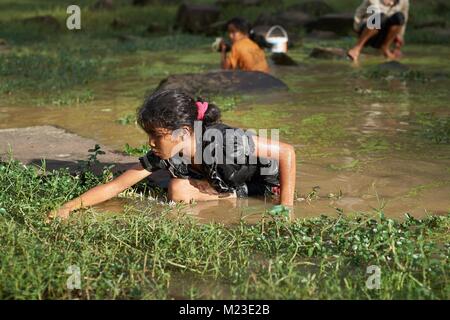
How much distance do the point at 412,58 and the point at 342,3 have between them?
7.34 metres

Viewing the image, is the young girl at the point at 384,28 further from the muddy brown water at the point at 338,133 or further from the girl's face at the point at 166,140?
the girl's face at the point at 166,140

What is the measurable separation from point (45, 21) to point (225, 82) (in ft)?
29.6

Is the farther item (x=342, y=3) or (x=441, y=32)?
(x=342, y=3)

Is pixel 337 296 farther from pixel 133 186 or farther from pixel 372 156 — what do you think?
pixel 372 156

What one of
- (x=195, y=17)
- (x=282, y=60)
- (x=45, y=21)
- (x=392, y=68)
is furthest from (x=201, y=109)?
(x=45, y=21)

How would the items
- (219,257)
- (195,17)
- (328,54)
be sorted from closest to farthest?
1. (219,257)
2. (328,54)
3. (195,17)

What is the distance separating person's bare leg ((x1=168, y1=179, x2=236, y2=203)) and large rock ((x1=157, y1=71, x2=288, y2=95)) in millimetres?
4215

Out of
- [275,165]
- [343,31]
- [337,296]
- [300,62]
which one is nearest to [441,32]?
[343,31]

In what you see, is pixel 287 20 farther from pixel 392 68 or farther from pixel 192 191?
pixel 192 191

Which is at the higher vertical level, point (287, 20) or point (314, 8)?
point (314, 8)

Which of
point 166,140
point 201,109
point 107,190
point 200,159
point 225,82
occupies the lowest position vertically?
point 225,82

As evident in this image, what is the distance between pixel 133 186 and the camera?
228 inches

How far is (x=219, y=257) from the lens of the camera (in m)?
4.08

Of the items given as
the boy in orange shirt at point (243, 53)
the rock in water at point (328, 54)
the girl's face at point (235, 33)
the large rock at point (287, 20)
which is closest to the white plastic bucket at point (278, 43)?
the rock in water at point (328, 54)
